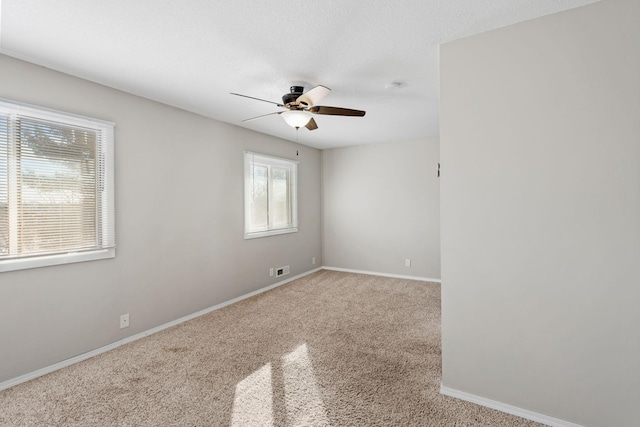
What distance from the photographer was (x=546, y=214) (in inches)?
69.2

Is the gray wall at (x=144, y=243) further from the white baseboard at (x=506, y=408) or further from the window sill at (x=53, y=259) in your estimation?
the white baseboard at (x=506, y=408)

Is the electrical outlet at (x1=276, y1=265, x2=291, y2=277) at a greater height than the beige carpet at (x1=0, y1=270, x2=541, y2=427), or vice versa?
the electrical outlet at (x1=276, y1=265, x2=291, y2=277)

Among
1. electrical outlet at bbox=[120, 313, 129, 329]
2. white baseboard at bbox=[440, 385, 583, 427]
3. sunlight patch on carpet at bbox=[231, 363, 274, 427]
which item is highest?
electrical outlet at bbox=[120, 313, 129, 329]

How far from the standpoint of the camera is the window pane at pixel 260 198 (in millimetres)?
4505

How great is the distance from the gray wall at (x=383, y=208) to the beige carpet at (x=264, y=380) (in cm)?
180

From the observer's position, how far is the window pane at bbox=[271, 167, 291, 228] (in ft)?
16.2

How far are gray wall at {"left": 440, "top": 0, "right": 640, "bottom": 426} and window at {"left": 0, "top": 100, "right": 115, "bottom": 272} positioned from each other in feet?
9.72

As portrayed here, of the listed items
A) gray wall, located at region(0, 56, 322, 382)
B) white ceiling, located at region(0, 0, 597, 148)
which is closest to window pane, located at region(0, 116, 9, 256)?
gray wall, located at region(0, 56, 322, 382)

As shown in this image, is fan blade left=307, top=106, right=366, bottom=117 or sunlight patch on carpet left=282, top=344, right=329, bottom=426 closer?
sunlight patch on carpet left=282, top=344, right=329, bottom=426

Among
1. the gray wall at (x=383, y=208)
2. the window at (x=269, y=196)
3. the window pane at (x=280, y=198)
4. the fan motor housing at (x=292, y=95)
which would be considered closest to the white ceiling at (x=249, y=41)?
the fan motor housing at (x=292, y=95)

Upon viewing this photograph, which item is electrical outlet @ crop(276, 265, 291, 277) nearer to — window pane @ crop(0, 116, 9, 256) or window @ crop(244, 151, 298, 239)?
window @ crop(244, 151, 298, 239)

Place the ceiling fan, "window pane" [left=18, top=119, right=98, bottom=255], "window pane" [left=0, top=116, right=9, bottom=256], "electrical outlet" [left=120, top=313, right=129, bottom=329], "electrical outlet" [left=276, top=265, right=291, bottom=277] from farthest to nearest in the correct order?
"electrical outlet" [left=276, top=265, right=291, bottom=277], "electrical outlet" [left=120, top=313, right=129, bottom=329], the ceiling fan, "window pane" [left=18, top=119, right=98, bottom=255], "window pane" [left=0, top=116, right=9, bottom=256]

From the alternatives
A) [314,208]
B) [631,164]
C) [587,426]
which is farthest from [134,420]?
[314,208]

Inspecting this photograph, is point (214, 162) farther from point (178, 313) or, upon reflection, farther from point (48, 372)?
point (48, 372)
